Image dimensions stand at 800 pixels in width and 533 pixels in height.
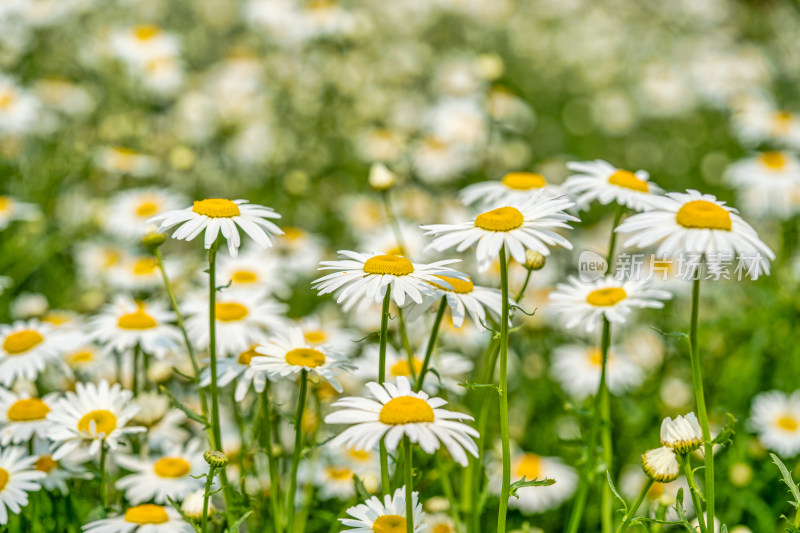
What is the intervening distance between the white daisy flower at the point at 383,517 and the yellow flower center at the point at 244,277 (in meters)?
1.87

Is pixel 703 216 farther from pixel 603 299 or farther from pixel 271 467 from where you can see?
pixel 271 467

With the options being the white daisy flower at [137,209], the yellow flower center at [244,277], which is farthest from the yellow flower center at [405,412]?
the white daisy flower at [137,209]

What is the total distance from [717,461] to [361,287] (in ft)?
7.66

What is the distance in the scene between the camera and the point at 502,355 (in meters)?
1.92

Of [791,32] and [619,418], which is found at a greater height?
[791,32]

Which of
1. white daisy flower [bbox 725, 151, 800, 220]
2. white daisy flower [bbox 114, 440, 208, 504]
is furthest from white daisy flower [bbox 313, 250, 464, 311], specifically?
white daisy flower [bbox 725, 151, 800, 220]

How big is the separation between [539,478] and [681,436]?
146cm

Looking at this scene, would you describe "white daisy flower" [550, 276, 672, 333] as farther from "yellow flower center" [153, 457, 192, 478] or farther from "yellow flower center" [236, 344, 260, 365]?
"yellow flower center" [153, 457, 192, 478]

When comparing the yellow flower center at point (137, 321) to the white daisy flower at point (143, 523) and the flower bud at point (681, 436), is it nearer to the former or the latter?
the white daisy flower at point (143, 523)

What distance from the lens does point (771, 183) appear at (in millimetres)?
5219

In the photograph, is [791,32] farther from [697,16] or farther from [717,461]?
[717,461]

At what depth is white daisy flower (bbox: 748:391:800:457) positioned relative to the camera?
3.55m

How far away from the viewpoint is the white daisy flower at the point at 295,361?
215cm

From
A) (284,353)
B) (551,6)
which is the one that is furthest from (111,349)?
(551,6)
